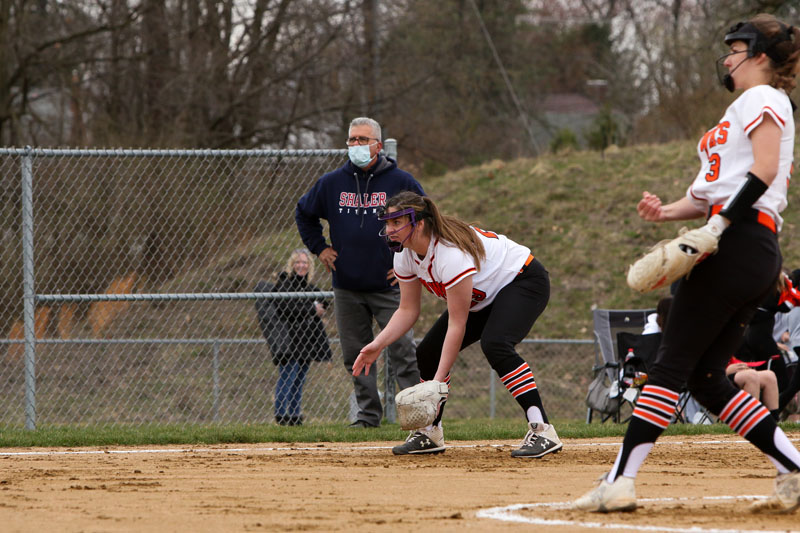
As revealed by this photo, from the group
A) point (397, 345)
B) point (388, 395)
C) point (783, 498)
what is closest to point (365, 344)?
point (397, 345)

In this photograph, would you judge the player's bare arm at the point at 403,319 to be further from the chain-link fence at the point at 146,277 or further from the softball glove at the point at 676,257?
the chain-link fence at the point at 146,277

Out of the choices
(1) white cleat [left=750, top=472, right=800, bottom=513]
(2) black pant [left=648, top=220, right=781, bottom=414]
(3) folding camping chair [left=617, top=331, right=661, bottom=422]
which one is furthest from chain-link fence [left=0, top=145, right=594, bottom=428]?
(1) white cleat [left=750, top=472, right=800, bottom=513]

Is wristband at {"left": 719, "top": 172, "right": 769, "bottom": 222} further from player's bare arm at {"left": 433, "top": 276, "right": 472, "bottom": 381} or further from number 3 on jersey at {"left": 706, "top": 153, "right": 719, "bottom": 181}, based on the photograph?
player's bare arm at {"left": 433, "top": 276, "right": 472, "bottom": 381}

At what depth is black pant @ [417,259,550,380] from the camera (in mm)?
5977

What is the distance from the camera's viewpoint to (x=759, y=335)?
9484 millimetres

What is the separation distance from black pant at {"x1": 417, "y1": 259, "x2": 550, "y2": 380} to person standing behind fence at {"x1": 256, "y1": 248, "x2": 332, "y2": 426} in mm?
3798

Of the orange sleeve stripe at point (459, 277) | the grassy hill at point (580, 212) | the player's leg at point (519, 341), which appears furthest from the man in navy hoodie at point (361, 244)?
the grassy hill at point (580, 212)

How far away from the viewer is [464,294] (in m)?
5.79

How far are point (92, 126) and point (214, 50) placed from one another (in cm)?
296

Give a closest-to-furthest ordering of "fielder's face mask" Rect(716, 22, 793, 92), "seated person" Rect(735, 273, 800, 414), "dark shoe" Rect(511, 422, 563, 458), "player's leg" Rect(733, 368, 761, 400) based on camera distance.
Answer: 1. "fielder's face mask" Rect(716, 22, 793, 92)
2. "dark shoe" Rect(511, 422, 563, 458)
3. "player's leg" Rect(733, 368, 761, 400)
4. "seated person" Rect(735, 273, 800, 414)

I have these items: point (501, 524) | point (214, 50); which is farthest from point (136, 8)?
point (501, 524)

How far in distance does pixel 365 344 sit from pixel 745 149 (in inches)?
191

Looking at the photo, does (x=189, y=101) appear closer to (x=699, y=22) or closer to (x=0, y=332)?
(x=0, y=332)

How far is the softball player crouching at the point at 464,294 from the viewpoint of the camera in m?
5.77
